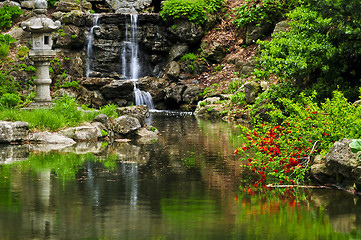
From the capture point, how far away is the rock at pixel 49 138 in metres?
16.0

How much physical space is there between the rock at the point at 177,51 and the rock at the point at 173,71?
487 millimetres

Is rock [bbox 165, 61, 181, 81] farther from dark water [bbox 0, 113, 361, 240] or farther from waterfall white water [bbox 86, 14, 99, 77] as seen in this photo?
dark water [bbox 0, 113, 361, 240]

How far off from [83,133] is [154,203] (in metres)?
8.28

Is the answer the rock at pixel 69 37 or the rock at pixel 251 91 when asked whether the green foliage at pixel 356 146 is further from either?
the rock at pixel 69 37

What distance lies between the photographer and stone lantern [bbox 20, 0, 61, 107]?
63.2 feet

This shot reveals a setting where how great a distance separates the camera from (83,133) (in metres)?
16.7

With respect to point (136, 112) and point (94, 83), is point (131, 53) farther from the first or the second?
point (136, 112)

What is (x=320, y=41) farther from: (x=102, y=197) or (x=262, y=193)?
(x=102, y=197)

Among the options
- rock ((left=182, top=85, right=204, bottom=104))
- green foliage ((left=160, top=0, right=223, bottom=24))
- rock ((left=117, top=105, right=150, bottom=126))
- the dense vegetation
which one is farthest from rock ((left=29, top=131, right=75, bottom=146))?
green foliage ((left=160, top=0, right=223, bottom=24))

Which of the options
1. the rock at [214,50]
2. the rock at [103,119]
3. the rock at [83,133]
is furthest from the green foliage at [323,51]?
the rock at [214,50]

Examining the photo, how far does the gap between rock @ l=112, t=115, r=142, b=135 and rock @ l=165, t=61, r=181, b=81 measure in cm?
1333

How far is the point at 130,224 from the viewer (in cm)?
755

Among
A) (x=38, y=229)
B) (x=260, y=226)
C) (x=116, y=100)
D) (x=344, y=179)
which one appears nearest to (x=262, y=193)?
(x=344, y=179)

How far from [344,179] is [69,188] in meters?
4.69
